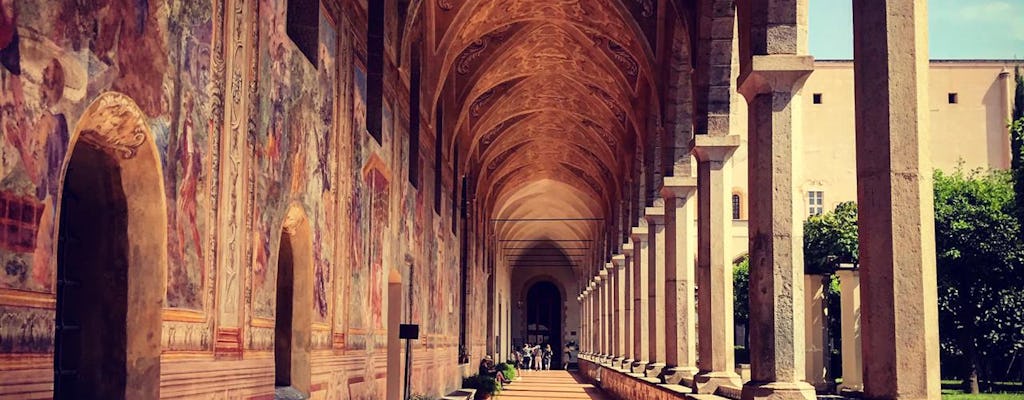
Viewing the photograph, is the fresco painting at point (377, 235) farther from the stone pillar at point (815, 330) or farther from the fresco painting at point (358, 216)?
the stone pillar at point (815, 330)

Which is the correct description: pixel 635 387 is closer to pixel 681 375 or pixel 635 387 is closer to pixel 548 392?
pixel 681 375

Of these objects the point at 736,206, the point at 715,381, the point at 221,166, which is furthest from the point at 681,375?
the point at 736,206

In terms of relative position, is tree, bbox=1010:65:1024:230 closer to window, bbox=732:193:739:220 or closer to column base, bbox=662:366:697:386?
column base, bbox=662:366:697:386

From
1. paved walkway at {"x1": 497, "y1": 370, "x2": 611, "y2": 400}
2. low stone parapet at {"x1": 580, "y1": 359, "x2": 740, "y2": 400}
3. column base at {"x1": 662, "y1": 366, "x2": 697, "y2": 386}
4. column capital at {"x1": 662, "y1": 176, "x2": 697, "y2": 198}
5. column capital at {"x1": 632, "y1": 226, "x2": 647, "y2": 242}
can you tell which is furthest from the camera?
paved walkway at {"x1": 497, "y1": 370, "x2": 611, "y2": 400}

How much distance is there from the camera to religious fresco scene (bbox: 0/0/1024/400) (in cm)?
619

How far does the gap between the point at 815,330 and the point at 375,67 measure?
41.5 ft

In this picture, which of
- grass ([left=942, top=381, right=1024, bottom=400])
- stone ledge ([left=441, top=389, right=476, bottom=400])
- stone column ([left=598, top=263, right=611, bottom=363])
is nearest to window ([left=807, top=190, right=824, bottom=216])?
stone column ([left=598, top=263, right=611, bottom=363])

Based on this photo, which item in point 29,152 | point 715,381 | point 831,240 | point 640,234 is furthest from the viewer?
point 831,240

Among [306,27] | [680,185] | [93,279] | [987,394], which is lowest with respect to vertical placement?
[987,394]

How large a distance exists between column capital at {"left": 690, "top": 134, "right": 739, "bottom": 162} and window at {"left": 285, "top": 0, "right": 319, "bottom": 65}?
5.83 metres

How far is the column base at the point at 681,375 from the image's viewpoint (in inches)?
698

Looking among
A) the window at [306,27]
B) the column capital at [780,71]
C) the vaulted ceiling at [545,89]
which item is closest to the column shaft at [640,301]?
the vaulted ceiling at [545,89]

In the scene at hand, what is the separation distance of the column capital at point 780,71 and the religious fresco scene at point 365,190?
28 mm

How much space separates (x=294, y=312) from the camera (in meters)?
10.8
